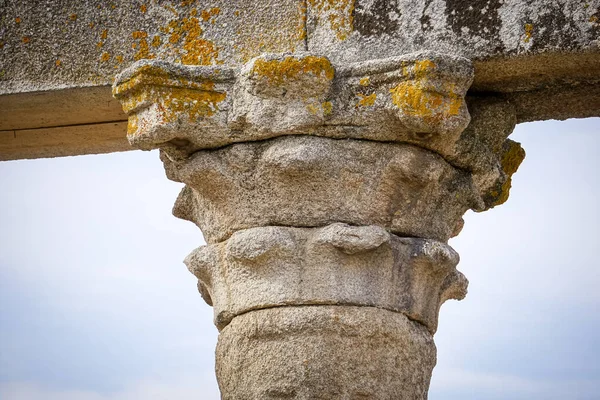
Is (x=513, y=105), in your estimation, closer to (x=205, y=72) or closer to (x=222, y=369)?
(x=205, y=72)

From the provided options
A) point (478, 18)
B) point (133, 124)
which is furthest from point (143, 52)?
point (478, 18)

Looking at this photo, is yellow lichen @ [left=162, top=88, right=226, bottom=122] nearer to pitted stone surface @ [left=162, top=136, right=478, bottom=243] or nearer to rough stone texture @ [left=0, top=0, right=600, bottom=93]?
pitted stone surface @ [left=162, top=136, right=478, bottom=243]

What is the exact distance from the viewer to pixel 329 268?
3564 millimetres

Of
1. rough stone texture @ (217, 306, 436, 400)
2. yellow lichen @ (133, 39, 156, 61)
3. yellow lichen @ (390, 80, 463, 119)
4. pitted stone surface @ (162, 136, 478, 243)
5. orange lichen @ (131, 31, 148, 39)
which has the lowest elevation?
rough stone texture @ (217, 306, 436, 400)

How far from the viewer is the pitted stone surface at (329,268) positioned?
3.55 m

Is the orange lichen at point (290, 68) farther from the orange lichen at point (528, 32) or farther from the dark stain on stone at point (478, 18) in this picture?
the orange lichen at point (528, 32)

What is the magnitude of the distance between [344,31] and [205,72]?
53cm

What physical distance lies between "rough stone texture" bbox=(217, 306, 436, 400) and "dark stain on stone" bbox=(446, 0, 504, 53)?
974 mm

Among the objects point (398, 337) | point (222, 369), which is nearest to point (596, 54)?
point (398, 337)

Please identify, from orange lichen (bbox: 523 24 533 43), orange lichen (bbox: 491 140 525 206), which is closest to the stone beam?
orange lichen (bbox: 523 24 533 43)

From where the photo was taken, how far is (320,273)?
357 centimetres

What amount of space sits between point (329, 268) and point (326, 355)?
29 cm

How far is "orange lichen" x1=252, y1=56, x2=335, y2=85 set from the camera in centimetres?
355

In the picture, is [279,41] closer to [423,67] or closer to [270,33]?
[270,33]
